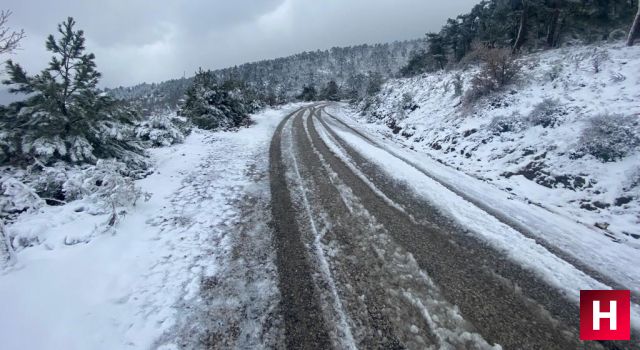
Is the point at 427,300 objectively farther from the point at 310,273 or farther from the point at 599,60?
the point at 599,60

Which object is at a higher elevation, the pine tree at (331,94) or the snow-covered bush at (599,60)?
the pine tree at (331,94)

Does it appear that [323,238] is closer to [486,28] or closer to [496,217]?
[496,217]

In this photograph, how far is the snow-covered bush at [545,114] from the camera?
919 centimetres

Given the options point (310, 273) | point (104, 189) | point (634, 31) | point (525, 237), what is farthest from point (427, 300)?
point (634, 31)

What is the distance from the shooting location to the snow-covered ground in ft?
11.1

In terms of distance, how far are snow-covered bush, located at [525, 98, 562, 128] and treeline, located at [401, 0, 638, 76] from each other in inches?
281

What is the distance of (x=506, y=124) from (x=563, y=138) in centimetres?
236

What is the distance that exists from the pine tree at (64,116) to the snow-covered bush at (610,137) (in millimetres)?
13883

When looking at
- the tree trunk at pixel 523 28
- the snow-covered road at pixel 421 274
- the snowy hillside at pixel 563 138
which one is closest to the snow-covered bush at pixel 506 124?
the snowy hillside at pixel 563 138

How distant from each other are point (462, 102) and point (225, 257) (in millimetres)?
14403

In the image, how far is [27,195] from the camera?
6148mm

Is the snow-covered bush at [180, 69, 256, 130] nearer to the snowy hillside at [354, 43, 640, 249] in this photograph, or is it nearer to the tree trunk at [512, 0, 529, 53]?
the snowy hillside at [354, 43, 640, 249]

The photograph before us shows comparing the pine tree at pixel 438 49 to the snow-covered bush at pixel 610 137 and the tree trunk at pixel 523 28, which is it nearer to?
the tree trunk at pixel 523 28

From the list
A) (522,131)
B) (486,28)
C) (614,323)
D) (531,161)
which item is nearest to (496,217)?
(614,323)
